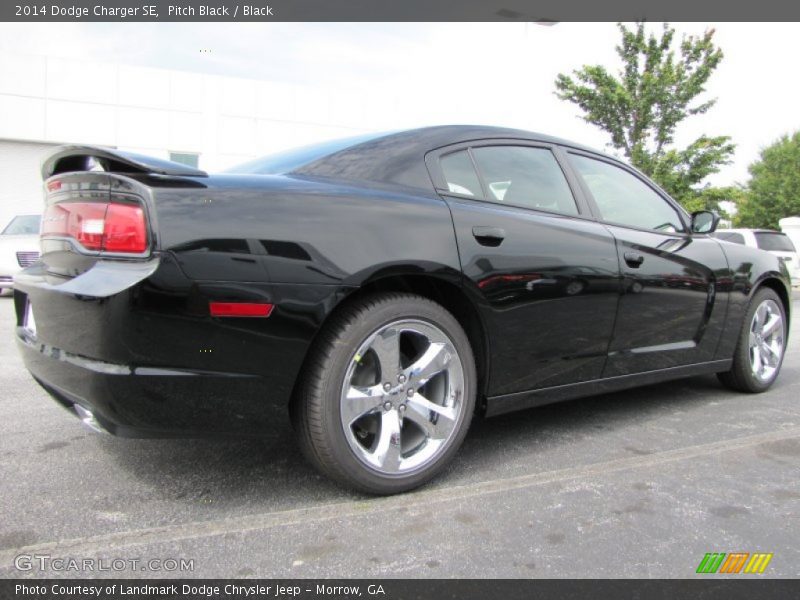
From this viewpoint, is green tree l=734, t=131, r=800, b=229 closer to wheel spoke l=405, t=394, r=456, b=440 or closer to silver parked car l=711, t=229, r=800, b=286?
silver parked car l=711, t=229, r=800, b=286

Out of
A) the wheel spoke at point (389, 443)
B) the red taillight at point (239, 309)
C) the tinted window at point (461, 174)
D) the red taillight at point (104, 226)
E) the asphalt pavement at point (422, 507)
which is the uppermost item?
the tinted window at point (461, 174)

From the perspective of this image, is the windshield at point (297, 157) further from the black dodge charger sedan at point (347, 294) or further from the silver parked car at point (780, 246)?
the silver parked car at point (780, 246)

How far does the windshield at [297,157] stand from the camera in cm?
248

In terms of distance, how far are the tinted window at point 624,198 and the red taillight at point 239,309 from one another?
185 centimetres

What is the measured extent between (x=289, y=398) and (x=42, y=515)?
0.90 meters

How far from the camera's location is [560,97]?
1895cm

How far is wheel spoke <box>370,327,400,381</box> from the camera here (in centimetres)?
214

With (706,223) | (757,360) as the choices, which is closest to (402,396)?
(706,223)

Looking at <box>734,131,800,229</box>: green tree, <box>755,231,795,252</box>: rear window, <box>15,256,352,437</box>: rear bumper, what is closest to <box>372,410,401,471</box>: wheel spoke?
<box>15,256,352,437</box>: rear bumper

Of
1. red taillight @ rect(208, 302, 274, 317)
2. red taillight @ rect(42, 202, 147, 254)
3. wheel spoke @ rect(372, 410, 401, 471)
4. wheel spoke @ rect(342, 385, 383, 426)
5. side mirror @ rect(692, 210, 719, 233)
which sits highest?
side mirror @ rect(692, 210, 719, 233)

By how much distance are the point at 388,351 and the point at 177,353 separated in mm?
713

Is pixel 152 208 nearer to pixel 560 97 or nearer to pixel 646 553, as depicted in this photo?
pixel 646 553
